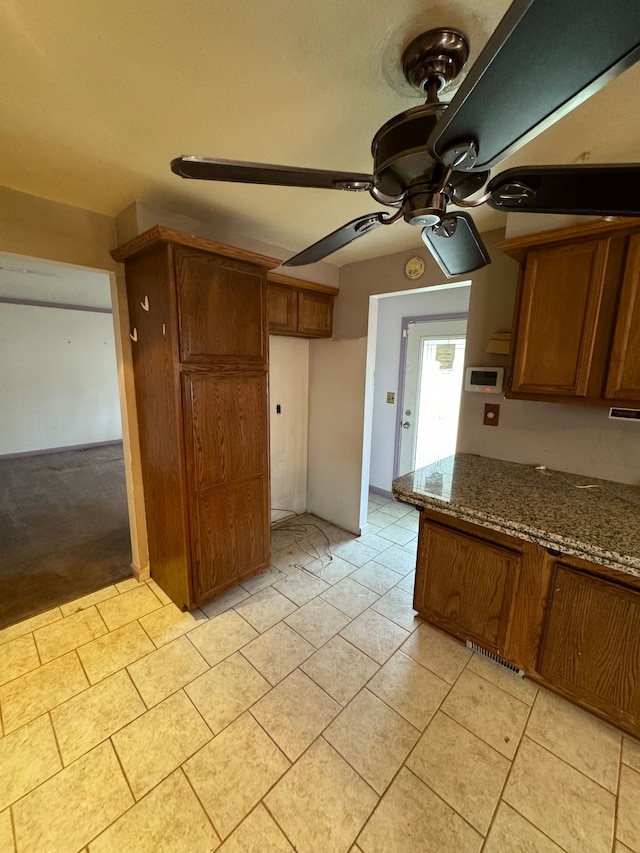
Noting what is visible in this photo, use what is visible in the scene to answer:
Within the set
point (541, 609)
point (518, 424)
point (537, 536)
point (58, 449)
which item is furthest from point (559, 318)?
point (58, 449)

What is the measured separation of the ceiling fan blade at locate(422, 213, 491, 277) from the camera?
3.83 ft

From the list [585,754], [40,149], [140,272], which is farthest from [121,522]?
[585,754]

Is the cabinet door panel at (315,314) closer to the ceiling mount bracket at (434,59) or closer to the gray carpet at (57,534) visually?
the ceiling mount bracket at (434,59)

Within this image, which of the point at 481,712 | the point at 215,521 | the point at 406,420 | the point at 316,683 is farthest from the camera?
the point at 406,420

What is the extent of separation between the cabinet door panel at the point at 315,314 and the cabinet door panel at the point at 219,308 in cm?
69

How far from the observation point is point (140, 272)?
2016 mm

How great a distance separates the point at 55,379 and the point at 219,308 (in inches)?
209

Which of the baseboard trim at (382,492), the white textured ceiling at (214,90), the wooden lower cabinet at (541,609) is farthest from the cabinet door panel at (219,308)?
the baseboard trim at (382,492)

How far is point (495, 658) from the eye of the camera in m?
1.86

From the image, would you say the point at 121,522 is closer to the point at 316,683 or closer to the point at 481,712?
the point at 316,683

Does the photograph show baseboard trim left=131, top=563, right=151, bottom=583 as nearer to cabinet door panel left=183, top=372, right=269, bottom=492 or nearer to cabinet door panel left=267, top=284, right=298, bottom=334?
cabinet door panel left=183, top=372, right=269, bottom=492

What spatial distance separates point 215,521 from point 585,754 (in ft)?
6.71

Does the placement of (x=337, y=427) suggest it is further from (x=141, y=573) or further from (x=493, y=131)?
(x=493, y=131)

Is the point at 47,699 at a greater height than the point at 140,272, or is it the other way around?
the point at 140,272
